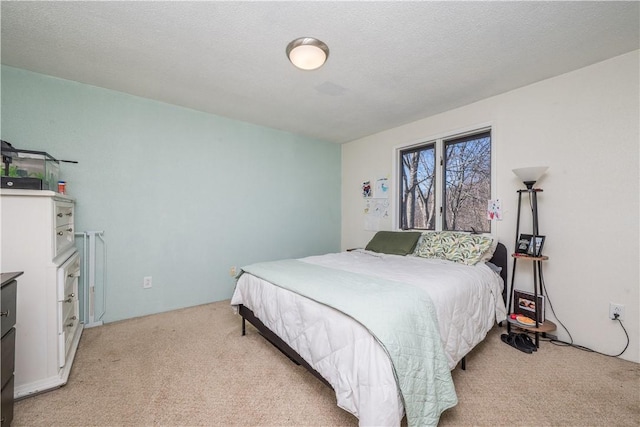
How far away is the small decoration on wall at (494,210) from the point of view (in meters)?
2.54

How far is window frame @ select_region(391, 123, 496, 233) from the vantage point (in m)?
2.62

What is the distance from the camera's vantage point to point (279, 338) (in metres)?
1.77

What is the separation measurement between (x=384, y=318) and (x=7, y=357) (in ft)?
5.66

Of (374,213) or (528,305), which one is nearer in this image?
(528,305)

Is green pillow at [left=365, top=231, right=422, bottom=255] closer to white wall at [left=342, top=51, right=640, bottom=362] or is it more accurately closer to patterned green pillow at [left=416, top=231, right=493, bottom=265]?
patterned green pillow at [left=416, top=231, right=493, bottom=265]

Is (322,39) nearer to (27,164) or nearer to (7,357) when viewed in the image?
(27,164)

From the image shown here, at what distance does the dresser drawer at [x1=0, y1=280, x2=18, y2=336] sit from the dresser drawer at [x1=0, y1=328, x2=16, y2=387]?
0.04 metres

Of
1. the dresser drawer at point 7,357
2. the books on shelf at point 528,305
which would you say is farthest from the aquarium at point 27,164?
the books on shelf at point 528,305

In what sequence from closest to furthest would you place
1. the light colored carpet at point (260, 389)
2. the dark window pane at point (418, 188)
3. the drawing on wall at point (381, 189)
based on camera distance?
the light colored carpet at point (260, 389)
the dark window pane at point (418, 188)
the drawing on wall at point (381, 189)

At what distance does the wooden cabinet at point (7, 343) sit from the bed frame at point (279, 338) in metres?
1.25

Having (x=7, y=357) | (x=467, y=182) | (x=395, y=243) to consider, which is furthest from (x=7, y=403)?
(x=467, y=182)

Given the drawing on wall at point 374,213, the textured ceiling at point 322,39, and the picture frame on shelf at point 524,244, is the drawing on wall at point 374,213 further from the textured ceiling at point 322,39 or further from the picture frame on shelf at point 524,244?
the picture frame on shelf at point 524,244

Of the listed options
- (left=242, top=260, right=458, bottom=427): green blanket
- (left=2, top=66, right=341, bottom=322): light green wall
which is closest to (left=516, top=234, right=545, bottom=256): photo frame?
(left=242, top=260, right=458, bottom=427): green blanket

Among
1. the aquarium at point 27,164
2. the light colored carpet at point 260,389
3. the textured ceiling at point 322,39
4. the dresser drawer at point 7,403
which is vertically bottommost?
the light colored carpet at point 260,389
